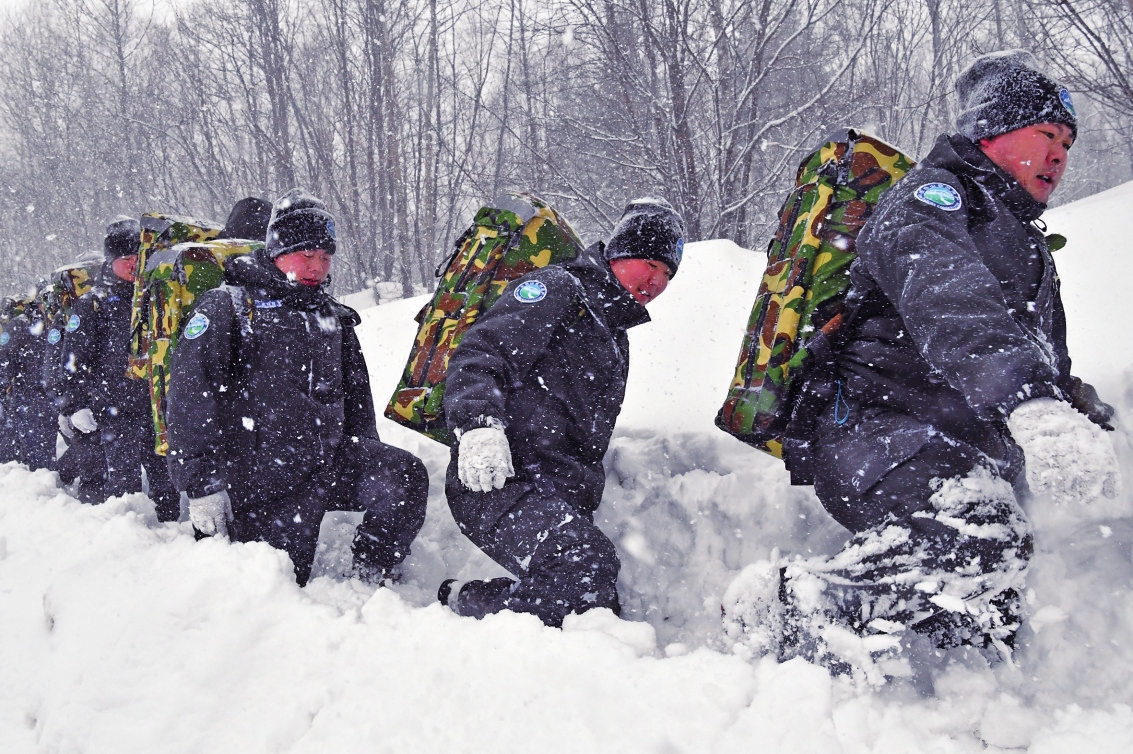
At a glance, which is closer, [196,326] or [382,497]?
[196,326]

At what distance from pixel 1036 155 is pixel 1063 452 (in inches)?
40.6

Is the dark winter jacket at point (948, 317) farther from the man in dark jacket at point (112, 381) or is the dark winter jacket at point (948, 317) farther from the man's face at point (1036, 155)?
the man in dark jacket at point (112, 381)

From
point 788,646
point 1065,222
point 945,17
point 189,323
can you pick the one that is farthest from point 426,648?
point 945,17

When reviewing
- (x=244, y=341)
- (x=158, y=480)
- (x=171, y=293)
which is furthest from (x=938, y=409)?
(x=158, y=480)

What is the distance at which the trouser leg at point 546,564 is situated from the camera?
7.77ft

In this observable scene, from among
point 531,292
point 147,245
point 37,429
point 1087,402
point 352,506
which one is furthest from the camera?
point 37,429

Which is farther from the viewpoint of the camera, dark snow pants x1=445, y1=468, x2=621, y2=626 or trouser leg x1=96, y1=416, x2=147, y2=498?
trouser leg x1=96, y1=416, x2=147, y2=498

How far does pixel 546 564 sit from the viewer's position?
243 centimetres

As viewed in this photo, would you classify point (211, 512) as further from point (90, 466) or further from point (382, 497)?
point (90, 466)

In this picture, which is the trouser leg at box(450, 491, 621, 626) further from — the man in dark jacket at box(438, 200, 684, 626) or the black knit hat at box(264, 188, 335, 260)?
the black knit hat at box(264, 188, 335, 260)

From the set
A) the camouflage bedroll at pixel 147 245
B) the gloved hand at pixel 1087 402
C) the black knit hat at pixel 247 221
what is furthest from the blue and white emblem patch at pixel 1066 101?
the camouflage bedroll at pixel 147 245

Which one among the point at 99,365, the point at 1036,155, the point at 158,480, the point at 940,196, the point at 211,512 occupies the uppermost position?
the point at 1036,155

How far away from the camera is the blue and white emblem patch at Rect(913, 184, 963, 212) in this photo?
1926mm

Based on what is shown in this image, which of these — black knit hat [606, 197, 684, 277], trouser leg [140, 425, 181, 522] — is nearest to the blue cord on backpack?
black knit hat [606, 197, 684, 277]
